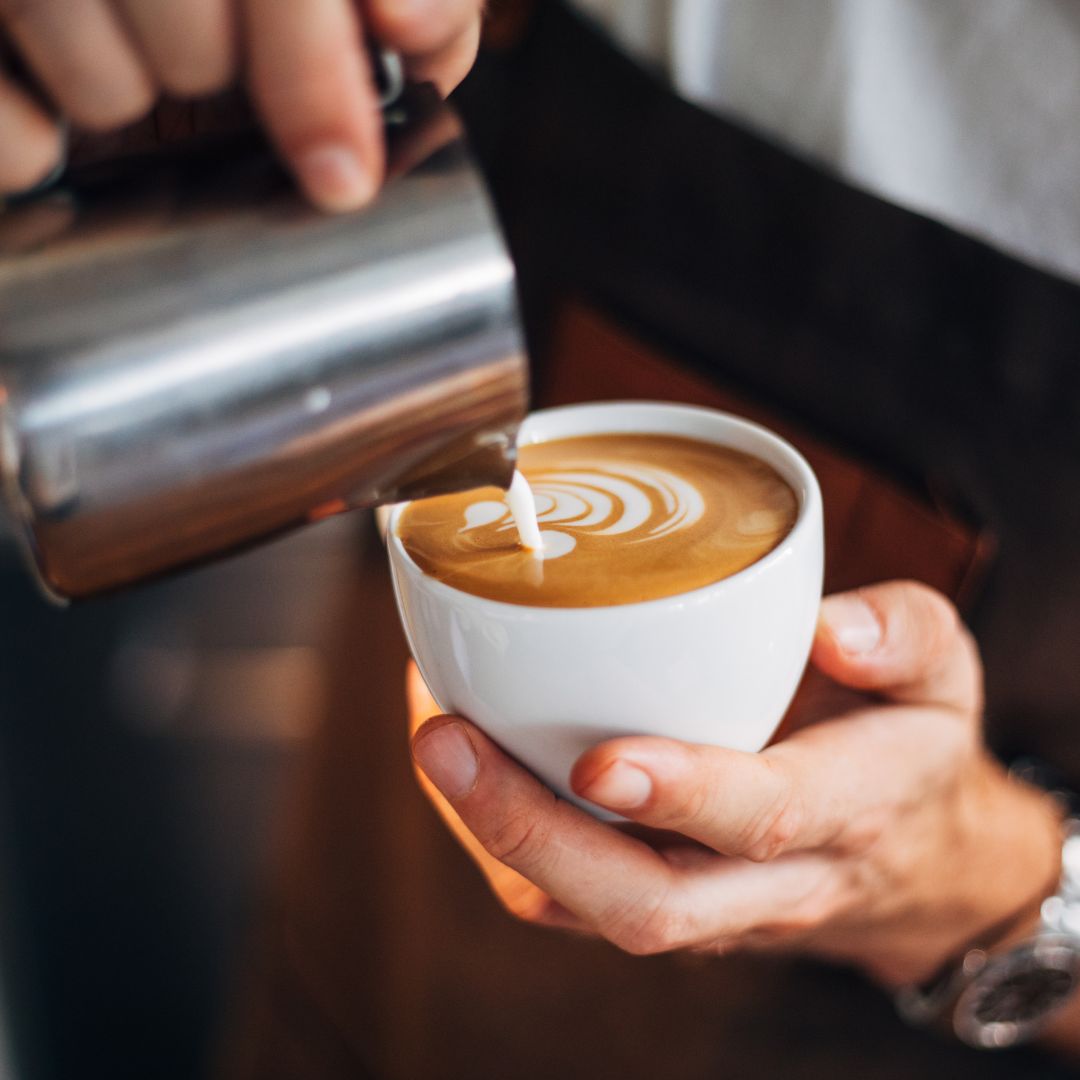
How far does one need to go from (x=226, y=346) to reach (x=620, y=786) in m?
0.22

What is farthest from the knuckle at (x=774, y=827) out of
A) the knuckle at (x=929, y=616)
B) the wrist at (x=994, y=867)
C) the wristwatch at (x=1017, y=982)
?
the wristwatch at (x=1017, y=982)

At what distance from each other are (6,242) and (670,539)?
307 millimetres

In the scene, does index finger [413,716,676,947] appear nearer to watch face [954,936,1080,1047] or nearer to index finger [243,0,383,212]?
index finger [243,0,383,212]

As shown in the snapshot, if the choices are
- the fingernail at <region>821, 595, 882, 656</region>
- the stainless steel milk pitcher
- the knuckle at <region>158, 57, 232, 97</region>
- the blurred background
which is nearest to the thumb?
the fingernail at <region>821, 595, 882, 656</region>

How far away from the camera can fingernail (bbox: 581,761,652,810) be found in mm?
469

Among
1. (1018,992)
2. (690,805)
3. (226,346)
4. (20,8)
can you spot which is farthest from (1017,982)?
(20,8)

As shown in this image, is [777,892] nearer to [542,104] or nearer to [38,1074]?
[542,104]

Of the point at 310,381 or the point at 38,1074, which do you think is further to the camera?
the point at 38,1074

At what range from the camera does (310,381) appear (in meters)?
0.42

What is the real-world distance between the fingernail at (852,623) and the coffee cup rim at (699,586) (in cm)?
6

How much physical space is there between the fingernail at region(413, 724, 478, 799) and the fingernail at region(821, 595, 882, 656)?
0.20 metres

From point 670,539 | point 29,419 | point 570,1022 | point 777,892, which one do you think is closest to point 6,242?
point 29,419

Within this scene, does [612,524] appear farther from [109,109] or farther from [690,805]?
[109,109]

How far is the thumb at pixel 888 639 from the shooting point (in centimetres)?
59
